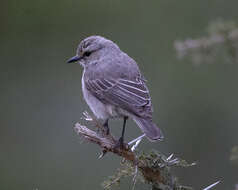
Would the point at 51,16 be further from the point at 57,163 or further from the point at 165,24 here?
the point at 57,163

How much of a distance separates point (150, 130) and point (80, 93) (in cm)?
537

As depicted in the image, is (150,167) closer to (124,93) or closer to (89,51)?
(124,93)

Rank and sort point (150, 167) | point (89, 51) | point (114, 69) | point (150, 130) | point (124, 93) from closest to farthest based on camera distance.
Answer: point (150, 167) < point (150, 130) < point (124, 93) < point (114, 69) < point (89, 51)

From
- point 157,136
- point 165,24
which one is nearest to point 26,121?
point 165,24

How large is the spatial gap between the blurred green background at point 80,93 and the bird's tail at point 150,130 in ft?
10.3

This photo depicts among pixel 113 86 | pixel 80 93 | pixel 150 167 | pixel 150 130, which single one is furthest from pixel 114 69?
pixel 80 93

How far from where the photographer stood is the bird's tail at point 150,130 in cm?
509

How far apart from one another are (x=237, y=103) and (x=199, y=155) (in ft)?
4.43

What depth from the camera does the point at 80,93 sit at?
10438mm

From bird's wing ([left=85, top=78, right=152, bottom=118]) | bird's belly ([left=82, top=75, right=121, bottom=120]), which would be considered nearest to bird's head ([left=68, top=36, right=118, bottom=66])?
bird's wing ([left=85, top=78, right=152, bottom=118])

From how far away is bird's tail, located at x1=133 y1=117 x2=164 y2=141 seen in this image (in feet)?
16.7

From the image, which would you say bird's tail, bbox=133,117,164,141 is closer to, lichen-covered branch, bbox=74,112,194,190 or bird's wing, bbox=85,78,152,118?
bird's wing, bbox=85,78,152,118

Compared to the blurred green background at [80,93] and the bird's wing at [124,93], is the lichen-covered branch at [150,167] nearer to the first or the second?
the bird's wing at [124,93]

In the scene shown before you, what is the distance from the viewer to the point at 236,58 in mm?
5090
